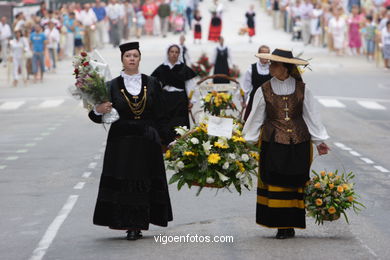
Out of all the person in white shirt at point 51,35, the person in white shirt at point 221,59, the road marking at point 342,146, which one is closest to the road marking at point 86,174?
the road marking at point 342,146

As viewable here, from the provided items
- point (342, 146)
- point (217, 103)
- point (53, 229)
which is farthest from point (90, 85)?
point (342, 146)

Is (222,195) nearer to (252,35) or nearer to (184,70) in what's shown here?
(184,70)

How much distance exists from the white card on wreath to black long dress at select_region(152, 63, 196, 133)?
746 cm

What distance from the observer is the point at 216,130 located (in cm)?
1096

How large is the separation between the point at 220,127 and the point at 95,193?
15.0 ft

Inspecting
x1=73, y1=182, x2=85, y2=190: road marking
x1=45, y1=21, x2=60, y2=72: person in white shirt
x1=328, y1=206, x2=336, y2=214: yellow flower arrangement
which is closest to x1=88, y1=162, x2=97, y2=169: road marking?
x1=73, y1=182, x2=85, y2=190: road marking

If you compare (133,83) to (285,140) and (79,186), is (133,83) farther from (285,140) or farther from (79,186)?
(79,186)

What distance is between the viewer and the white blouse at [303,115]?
35.9 feet

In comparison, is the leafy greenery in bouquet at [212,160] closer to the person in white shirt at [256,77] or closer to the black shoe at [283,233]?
the black shoe at [283,233]

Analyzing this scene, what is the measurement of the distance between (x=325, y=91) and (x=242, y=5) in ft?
129

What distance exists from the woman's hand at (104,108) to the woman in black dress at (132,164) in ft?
0.15

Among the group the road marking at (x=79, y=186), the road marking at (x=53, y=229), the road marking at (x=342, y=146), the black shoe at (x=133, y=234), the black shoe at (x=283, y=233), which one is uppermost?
the black shoe at (x=283, y=233)

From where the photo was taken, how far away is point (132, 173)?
1114cm

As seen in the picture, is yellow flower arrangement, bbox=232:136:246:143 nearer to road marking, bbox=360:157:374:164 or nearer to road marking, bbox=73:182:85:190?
road marking, bbox=73:182:85:190
